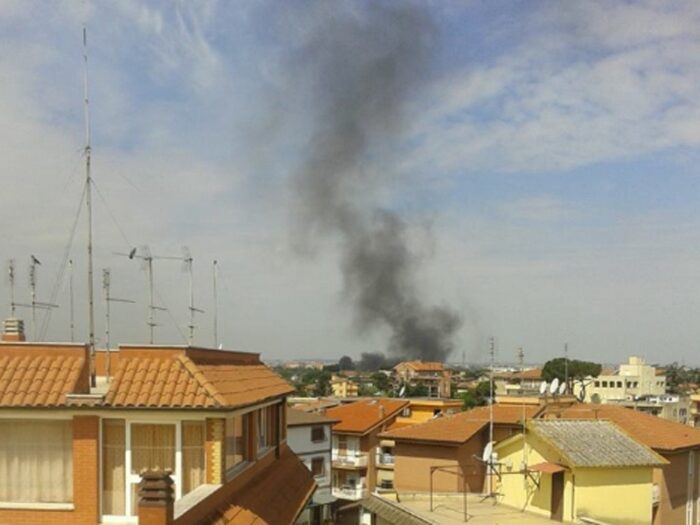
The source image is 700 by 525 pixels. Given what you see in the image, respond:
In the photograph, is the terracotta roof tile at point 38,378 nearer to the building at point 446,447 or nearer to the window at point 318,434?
the building at point 446,447

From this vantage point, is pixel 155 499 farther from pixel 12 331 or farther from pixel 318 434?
pixel 318 434

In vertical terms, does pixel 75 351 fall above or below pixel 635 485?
above

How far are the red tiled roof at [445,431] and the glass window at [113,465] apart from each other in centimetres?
2302

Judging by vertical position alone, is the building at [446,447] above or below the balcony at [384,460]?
above

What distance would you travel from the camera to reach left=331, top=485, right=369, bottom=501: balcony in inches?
2126


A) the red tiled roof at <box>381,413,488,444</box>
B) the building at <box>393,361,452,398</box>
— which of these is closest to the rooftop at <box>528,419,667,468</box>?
the red tiled roof at <box>381,413,488,444</box>

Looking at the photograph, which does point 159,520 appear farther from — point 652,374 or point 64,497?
point 652,374

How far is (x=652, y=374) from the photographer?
→ 130625 millimetres

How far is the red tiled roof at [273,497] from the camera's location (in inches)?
501

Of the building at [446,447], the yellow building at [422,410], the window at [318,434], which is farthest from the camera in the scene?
the yellow building at [422,410]

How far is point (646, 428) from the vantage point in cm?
2919

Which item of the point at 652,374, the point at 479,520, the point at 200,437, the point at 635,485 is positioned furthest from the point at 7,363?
the point at 652,374

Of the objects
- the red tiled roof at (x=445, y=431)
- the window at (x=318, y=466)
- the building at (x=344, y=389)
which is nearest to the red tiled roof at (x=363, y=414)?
the window at (x=318, y=466)

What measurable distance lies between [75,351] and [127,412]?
195 centimetres
